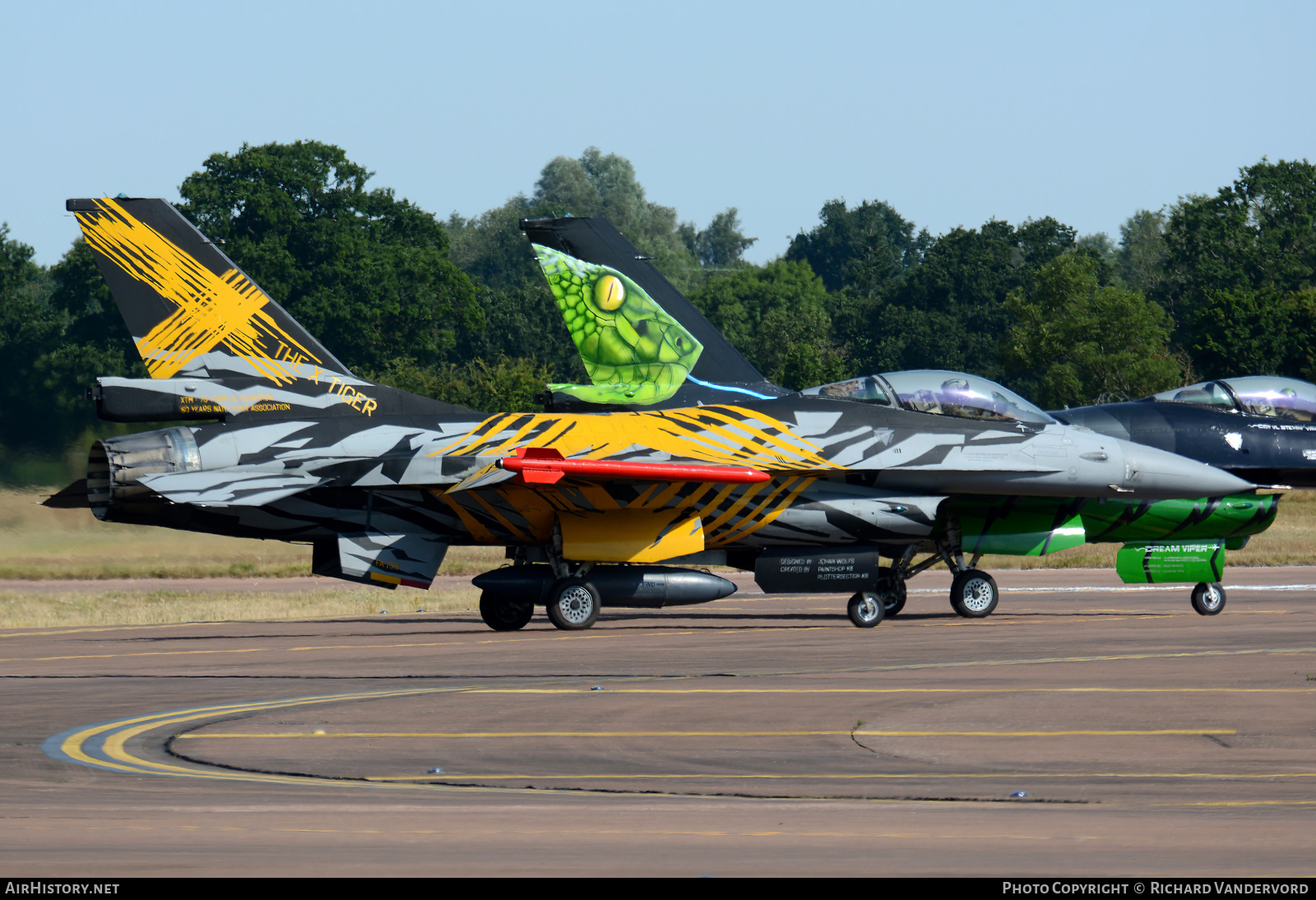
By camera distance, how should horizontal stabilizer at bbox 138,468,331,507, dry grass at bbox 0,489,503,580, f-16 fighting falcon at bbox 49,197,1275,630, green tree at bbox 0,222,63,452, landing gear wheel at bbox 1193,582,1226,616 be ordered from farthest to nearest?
1. green tree at bbox 0,222,63,452
2. dry grass at bbox 0,489,503,580
3. landing gear wheel at bbox 1193,582,1226,616
4. f-16 fighting falcon at bbox 49,197,1275,630
5. horizontal stabilizer at bbox 138,468,331,507

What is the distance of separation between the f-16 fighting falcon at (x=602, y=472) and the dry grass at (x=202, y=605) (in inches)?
216

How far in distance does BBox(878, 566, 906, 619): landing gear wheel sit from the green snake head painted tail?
4.49m

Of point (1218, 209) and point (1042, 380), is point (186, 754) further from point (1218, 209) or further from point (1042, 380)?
point (1218, 209)

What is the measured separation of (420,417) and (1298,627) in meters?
12.8

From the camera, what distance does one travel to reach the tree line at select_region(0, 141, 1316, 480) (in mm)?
72125

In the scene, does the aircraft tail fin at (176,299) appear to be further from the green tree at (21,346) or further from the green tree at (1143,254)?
the green tree at (1143,254)

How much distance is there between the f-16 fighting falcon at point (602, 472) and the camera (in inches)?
878

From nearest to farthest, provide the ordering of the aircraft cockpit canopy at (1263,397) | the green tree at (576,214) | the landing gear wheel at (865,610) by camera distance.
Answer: the landing gear wheel at (865,610) < the aircraft cockpit canopy at (1263,397) < the green tree at (576,214)

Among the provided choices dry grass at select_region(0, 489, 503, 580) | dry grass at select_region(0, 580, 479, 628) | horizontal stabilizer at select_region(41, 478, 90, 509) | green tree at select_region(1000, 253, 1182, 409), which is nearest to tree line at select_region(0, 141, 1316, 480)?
green tree at select_region(1000, 253, 1182, 409)

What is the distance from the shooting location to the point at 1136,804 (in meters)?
9.35

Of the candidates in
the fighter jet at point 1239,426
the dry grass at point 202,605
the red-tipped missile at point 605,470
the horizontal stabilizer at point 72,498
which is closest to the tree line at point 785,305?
the dry grass at point 202,605

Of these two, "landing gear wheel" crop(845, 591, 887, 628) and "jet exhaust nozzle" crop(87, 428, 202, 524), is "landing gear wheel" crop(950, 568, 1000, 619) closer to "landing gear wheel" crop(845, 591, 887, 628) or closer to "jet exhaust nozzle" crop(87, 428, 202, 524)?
"landing gear wheel" crop(845, 591, 887, 628)

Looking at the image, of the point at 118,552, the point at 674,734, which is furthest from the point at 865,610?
the point at 118,552
